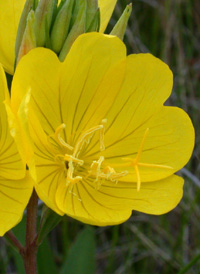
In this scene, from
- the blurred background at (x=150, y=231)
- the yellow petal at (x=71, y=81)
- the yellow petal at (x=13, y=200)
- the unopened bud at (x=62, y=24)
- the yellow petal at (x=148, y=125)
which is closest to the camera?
the yellow petal at (x=13, y=200)

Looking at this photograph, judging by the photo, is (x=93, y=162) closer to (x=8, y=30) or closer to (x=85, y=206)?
(x=85, y=206)

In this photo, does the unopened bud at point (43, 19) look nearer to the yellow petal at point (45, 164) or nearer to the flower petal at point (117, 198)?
the yellow petal at point (45, 164)

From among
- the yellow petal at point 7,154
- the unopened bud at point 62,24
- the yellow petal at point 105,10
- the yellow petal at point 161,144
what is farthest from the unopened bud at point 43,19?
the yellow petal at point 161,144

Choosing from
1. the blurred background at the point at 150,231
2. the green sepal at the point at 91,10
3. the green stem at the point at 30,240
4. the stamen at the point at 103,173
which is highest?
the green sepal at the point at 91,10

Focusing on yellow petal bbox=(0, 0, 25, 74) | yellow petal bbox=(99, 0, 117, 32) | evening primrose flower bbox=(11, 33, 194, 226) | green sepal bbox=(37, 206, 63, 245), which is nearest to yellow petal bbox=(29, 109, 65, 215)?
evening primrose flower bbox=(11, 33, 194, 226)

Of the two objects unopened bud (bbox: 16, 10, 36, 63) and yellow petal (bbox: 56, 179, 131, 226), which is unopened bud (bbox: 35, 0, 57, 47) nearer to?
unopened bud (bbox: 16, 10, 36, 63)

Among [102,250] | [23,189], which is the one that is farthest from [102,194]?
[102,250]

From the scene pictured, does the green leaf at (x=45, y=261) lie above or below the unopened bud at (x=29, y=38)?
below
